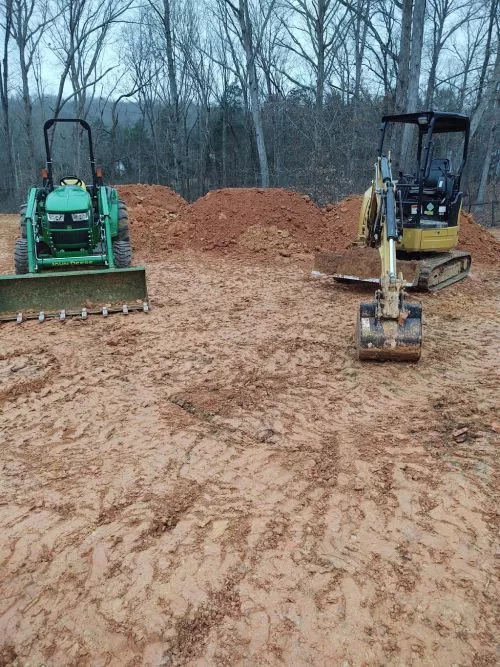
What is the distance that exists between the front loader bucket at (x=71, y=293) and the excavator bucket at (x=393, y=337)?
3.46 metres

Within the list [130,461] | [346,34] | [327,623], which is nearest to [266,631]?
[327,623]

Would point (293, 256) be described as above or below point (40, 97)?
below

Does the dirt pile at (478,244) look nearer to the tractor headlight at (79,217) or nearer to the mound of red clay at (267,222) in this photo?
the mound of red clay at (267,222)

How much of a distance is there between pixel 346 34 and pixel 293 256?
18.5 metres

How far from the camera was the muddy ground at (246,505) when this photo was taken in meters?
2.39

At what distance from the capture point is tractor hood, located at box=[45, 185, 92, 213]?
8.04 meters

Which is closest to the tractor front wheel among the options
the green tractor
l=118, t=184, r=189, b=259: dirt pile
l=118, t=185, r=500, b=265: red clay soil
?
the green tractor

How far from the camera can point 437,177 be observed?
31.0ft

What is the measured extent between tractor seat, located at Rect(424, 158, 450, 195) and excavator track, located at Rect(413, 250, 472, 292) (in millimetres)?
1166

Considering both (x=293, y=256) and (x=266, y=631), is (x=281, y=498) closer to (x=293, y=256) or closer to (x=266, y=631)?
(x=266, y=631)

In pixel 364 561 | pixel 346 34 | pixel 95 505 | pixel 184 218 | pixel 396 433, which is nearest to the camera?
pixel 364 561

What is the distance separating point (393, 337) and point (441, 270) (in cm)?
438

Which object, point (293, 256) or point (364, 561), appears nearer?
point (364, 561)

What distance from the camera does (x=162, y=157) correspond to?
3869 centimetres
